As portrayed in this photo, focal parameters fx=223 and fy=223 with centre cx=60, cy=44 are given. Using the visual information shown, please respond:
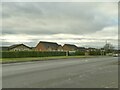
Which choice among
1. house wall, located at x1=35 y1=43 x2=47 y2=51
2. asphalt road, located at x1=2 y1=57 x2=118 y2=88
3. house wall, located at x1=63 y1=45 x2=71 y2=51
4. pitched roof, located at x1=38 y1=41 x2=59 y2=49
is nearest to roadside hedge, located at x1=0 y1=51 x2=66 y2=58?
asphalt road, located at x1=2 y1=57 x2=118 y2=88

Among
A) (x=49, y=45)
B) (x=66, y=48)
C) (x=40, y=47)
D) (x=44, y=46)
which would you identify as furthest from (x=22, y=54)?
(x=66, y=48)

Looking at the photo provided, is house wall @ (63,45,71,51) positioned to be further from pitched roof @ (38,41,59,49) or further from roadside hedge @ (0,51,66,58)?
roadside hedge @ (0,51,66,58)

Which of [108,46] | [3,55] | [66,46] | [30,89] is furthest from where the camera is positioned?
[66,46]

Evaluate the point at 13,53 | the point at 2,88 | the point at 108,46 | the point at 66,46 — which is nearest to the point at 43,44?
the point at 66,46

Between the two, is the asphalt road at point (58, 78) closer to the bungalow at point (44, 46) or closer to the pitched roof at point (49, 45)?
the bungalow at point (44, 46)

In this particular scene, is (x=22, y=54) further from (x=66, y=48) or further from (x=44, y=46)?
(x=66, y=48)

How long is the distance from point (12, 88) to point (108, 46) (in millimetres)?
134013

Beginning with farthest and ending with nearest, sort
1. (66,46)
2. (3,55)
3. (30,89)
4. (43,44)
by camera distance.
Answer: (66,46) < (43,44) < (3,55) < (30,89)

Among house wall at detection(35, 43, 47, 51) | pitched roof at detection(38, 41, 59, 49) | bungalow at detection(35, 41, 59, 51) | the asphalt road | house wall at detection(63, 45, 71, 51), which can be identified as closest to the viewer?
the asphalt road

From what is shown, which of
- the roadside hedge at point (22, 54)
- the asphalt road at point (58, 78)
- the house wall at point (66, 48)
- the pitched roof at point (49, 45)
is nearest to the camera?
the asphalt road at point (58, 78)

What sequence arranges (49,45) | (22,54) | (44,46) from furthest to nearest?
(49,45), (44,46), (22,54)

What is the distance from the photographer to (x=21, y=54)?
5347 centimetres

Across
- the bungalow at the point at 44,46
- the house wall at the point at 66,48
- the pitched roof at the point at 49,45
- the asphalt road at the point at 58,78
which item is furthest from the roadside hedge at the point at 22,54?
the house wall at the point at 66,48

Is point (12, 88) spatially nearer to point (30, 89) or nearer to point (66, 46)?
point (30, 89)
